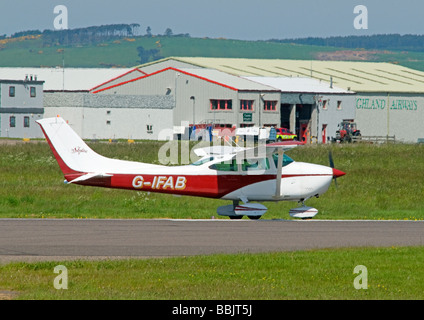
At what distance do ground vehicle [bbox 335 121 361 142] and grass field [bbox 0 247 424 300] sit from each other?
66.0m

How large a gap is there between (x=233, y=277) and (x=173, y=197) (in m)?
18.3

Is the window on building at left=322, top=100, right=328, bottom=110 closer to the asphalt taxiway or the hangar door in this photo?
the hangar door

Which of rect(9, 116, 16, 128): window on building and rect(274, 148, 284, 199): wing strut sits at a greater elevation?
rect(9, 116, 16, 128): window on building

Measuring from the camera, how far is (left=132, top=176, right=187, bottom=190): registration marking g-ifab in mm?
24422

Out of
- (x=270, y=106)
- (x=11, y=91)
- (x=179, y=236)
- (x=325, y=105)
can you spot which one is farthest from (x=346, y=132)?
(x=179, y=236)

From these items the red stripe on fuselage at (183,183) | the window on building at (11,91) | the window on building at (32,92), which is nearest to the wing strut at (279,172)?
the red stripe on fuselage at (183,183)

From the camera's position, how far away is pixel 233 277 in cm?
1428

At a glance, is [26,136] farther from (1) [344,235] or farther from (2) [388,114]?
(1) [344,235]

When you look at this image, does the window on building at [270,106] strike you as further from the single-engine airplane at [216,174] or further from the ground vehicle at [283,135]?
the single-engine airplane at [216,174]

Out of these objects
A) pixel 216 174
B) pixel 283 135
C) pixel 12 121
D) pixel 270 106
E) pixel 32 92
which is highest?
pixel 32 92

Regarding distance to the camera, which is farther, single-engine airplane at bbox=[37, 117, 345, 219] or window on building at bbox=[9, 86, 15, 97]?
window on building at bbox=[9, 86, 15, 97]

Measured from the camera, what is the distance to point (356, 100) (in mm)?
92312

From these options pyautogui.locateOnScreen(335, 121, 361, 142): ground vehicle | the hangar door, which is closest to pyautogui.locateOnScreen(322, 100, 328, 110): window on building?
the hangar door

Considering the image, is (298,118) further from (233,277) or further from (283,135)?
(233,277)
